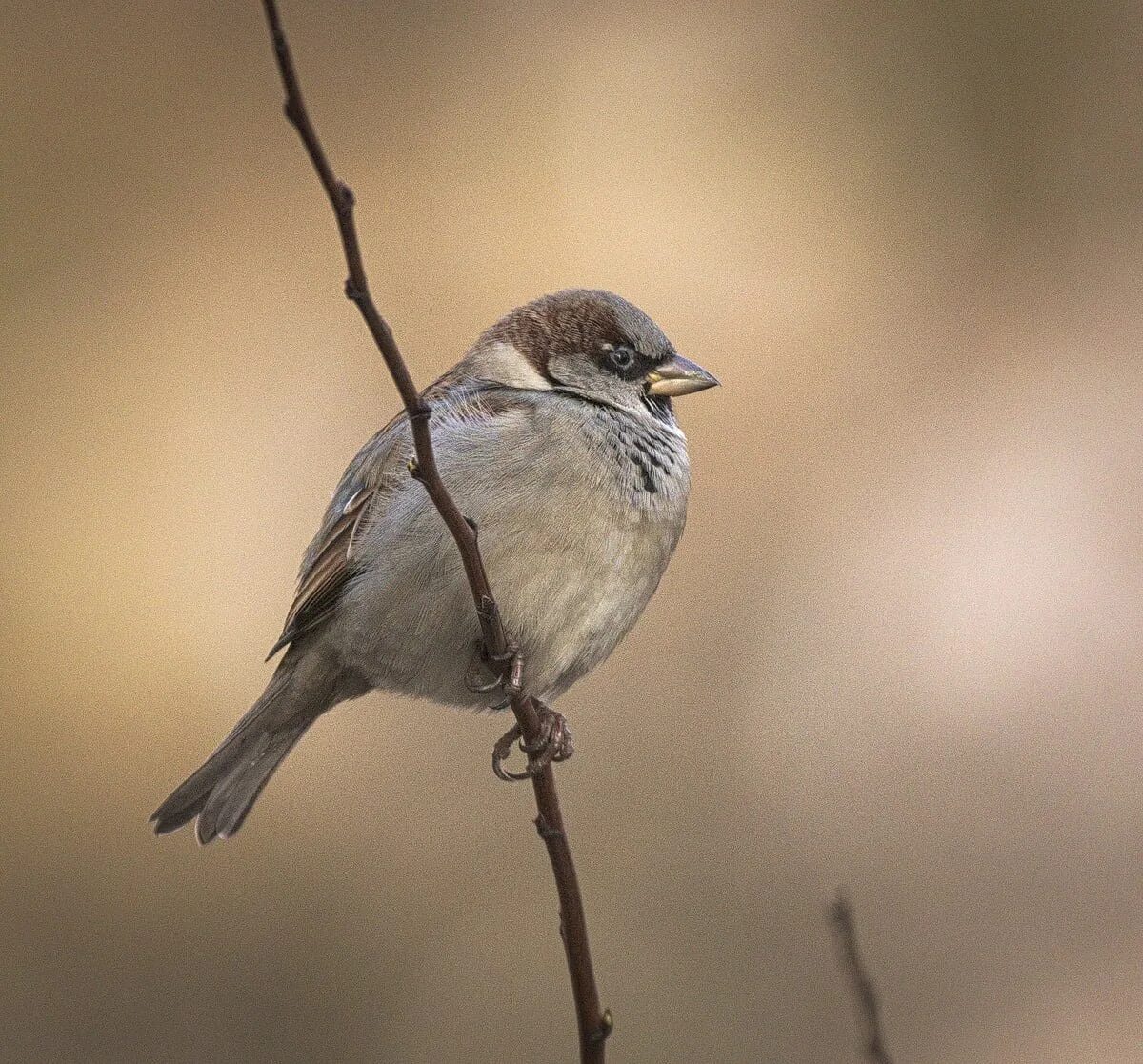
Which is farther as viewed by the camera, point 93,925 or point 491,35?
point 491,35

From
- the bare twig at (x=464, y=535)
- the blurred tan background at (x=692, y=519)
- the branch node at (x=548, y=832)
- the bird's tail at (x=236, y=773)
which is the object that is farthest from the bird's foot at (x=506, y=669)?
the blurred tan background at (x=692, y=519)

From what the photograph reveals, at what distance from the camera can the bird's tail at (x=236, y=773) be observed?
2.58 meters

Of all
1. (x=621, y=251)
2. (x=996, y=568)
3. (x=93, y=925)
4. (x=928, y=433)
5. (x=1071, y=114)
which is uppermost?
(x=1071, y=114)

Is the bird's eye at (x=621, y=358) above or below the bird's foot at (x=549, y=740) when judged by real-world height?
above

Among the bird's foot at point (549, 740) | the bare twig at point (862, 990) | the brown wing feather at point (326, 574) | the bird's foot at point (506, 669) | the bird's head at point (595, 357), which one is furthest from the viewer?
the bird's head at point (595, 357)

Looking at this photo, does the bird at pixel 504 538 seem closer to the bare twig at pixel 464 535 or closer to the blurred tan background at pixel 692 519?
the bare twig at pixel 464 535

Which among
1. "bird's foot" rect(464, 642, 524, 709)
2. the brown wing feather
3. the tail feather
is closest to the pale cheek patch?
the brown wing feather

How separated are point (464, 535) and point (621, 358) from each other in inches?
42.5

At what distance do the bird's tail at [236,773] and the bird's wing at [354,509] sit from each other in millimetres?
172

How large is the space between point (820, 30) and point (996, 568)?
1.77 meters

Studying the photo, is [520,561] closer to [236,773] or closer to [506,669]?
[506,669]

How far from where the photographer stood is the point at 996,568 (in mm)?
4297

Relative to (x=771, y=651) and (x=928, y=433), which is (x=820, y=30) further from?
(x=771, y=651)

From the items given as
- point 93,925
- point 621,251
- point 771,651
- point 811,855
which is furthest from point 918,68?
point 93,925
